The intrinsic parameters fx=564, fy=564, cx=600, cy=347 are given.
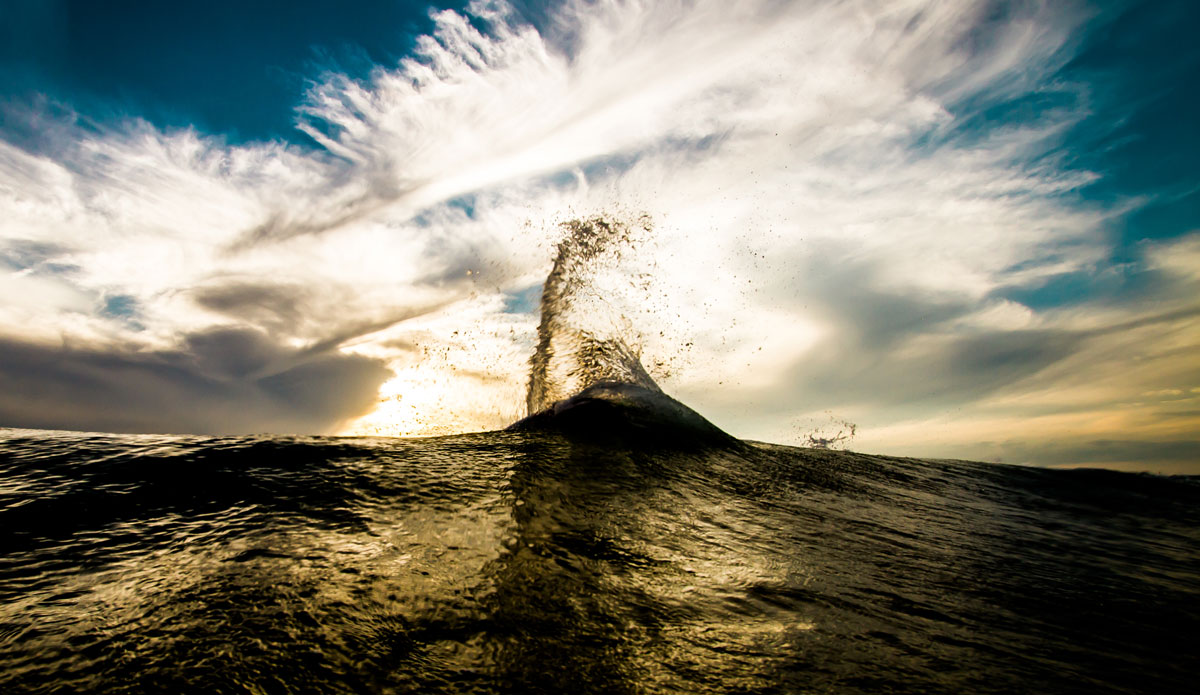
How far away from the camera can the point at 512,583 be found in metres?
2.47

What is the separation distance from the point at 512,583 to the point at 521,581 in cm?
4

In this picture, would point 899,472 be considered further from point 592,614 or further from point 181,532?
point 181,532

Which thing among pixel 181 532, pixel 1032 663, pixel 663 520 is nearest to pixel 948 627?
pixel 1032 663

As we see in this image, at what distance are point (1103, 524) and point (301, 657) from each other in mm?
7087

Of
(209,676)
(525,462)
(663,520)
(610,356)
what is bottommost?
(209,676)

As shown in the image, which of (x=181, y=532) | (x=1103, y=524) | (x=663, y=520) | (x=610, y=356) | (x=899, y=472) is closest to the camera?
(x=181, y=532)

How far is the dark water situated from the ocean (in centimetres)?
1

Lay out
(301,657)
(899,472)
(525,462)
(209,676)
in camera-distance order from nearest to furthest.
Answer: (209,676) → (301,657) → (525,462) → (899,472)

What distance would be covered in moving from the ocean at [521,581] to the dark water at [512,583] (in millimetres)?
14

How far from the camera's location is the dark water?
1.91 metres

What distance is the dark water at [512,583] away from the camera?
1.91m

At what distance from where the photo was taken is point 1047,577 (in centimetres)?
355

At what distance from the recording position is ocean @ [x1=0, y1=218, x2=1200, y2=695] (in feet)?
6.27

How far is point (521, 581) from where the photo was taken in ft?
Answer: 8.18
